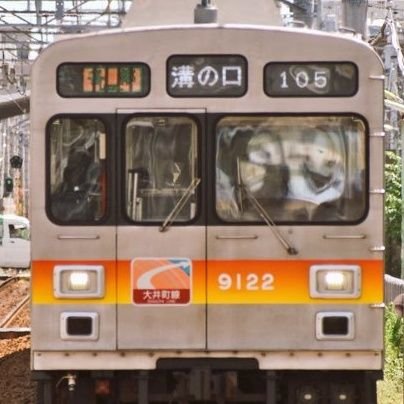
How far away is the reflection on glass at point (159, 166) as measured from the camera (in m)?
7.32

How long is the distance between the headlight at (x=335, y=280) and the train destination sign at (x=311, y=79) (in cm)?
110

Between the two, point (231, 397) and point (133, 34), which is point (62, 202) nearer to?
point (133, 34)

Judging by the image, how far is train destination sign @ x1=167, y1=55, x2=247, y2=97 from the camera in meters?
7.38

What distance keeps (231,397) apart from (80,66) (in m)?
2.35

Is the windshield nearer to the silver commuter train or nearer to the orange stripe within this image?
the silver commuter train

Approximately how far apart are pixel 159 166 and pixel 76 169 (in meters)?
0.53

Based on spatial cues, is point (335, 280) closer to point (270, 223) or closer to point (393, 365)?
point (270, 223)

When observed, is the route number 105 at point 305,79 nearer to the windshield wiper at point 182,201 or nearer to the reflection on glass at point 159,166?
the reflection on glass at point 159,166

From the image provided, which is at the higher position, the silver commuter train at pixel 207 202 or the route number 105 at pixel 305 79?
the route number 105 at pixel 305 79

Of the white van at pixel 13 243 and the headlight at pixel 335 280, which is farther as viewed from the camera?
the white van at pixel 13 243

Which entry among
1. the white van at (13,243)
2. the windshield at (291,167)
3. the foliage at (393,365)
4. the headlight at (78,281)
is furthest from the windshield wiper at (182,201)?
the white van at (13,243)

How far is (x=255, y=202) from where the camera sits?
732 centimetres

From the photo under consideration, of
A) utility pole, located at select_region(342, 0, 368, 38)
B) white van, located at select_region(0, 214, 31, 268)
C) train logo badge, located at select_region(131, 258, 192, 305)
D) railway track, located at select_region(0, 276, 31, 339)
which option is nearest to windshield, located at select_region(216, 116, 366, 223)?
train logo badge, located at select_region(131, 258, 192, 305)

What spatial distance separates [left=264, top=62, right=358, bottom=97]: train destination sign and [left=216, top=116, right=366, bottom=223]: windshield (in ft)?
0.54
